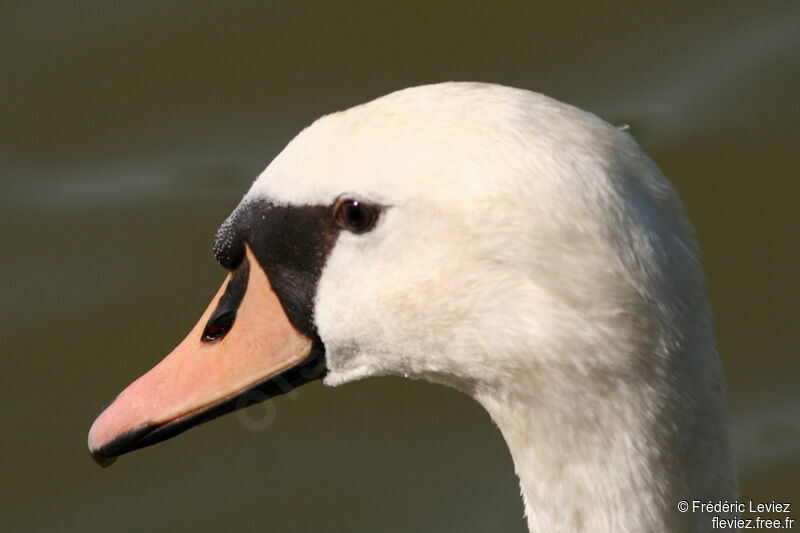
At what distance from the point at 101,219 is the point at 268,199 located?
247 centimetres

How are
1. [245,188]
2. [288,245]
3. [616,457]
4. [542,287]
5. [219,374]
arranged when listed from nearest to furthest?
1. [542,287]
2. [616,457]
3. [288,245]
4. [219,374]
5. [245,188]

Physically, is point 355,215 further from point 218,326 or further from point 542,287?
point 218,326

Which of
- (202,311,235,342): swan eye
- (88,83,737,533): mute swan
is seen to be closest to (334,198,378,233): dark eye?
(88,83,737,533): mute swan

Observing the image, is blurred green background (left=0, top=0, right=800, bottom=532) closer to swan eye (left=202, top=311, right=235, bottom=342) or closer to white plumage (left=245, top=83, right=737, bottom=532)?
swan eye (left=202, top=311, right=235, bottom=342)

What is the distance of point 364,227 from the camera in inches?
108

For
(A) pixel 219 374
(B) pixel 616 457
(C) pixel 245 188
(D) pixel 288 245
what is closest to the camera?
(B) pixel 616 457

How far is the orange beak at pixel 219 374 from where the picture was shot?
9.96ft

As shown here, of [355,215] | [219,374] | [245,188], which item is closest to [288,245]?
[355,215]

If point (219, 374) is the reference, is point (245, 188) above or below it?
above

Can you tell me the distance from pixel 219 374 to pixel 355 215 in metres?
0.60

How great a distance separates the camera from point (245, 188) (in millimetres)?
5199

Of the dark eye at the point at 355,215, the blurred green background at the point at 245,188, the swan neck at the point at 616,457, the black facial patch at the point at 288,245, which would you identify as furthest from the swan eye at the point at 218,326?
the blurred green background at the point at 245,188

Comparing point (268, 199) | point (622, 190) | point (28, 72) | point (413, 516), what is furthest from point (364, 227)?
point (28, 72)

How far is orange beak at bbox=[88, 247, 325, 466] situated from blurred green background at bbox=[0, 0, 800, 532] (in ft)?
5.28
